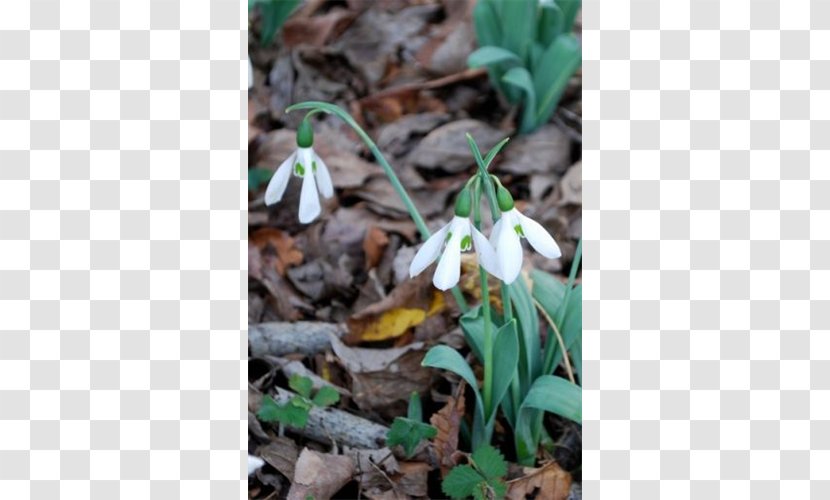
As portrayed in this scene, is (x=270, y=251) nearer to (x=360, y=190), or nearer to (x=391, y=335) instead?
(x=360, y=190)

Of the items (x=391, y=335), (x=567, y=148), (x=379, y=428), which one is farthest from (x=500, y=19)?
(x=379, y=428)

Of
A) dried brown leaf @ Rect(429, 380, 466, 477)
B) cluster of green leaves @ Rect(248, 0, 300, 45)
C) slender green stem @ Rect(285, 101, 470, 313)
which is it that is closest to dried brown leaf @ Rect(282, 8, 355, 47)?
cluster of green leaves @ Rect(248, 0, 300, 45)

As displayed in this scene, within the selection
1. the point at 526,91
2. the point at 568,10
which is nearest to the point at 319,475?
the point at 526,91

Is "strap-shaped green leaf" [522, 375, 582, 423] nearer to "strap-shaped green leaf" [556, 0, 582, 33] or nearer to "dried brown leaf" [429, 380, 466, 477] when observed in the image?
"dried brown leaf" [429, 380, 466, 477]

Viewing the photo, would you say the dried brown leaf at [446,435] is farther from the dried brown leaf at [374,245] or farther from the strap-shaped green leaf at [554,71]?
the strap-shaped green leaf at [554,71]

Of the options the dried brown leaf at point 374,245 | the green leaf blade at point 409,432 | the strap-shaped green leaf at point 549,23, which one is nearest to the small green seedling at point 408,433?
the green leaf blade at point 409,432
